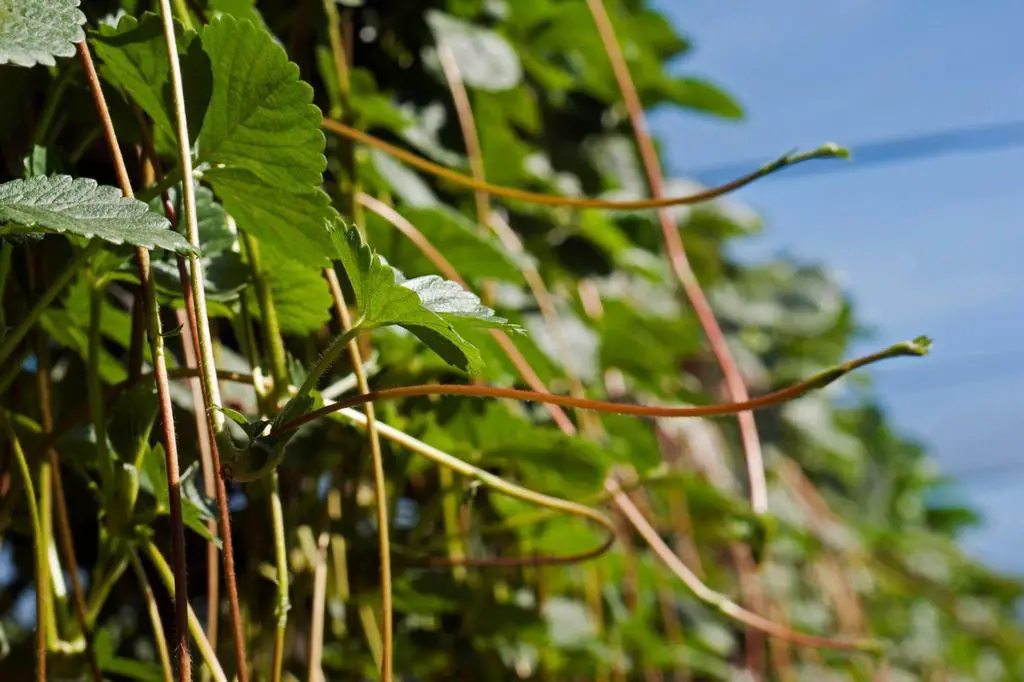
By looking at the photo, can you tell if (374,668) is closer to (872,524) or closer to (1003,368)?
(872,524)

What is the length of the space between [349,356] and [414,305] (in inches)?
4.6

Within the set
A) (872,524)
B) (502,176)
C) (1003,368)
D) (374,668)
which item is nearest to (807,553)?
(872,524)

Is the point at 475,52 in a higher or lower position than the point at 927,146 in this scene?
lower

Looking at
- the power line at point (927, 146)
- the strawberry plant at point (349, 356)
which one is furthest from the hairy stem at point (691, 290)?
the power line at point (927, 146)

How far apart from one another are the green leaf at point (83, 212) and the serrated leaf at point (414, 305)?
43 mm

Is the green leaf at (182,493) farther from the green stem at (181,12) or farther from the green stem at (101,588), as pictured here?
the green stem at (181,12)

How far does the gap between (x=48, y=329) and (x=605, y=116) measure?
71cm

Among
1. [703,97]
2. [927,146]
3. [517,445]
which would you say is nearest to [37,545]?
[517,445]

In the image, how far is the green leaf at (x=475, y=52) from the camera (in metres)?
0.68

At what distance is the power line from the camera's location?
1824mm

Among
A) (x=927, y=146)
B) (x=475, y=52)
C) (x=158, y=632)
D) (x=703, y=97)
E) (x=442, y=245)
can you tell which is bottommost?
(x=158, y=632)

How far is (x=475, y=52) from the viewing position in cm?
69

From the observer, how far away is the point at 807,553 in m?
1.27

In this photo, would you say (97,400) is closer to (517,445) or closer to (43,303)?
(43,303)
